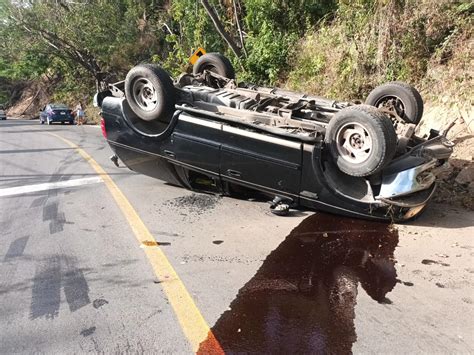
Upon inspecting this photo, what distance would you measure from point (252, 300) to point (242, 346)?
0.57m

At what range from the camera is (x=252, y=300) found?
3201mm

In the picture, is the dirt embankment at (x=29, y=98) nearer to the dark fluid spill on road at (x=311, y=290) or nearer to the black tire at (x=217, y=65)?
the black tire at (x=217, y=65)

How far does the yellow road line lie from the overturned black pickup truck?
3.48 ft

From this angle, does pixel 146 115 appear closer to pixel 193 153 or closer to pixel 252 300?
pixel 193 153

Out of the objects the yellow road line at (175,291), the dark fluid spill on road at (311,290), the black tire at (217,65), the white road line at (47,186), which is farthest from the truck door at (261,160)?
the white road line at (47,186)

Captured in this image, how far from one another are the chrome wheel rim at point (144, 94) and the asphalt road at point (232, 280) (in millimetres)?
1335

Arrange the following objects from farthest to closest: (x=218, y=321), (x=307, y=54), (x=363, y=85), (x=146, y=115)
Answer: (x=307, y=54)
(x=363, y=85)
(x=146, y=115)
(x=218, y=321)

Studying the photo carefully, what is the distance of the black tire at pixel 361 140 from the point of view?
13.7ft

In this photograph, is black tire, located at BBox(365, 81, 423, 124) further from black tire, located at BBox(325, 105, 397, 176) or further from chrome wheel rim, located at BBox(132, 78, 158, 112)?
chrome wheel rim, located at BBox(132, 78, 158, 112)

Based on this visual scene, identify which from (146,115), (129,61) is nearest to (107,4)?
(129,61)

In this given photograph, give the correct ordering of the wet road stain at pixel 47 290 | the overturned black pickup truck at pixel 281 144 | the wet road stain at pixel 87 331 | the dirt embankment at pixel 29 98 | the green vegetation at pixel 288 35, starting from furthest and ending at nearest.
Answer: the dirt embankment at pixel 29 98
the green vegetation at pixel 288 35
the overturned black pickup truck at pixel 281 144
the wet road stain at pixel 47 290
the wet road stain at pixel 87 331

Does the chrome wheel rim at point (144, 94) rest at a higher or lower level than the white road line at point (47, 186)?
→ higher

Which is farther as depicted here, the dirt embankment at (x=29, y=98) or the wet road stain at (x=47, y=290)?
the dirt embankment at (x=29, y=98)

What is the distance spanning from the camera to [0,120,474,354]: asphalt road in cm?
274
